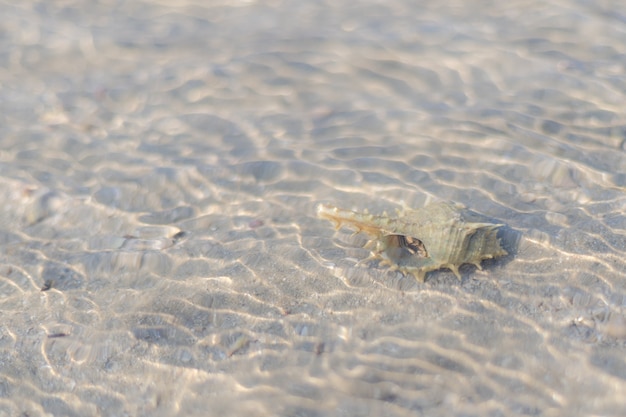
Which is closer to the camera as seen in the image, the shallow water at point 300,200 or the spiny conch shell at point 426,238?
the shallow water at point 300,200

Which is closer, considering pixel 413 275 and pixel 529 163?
pixel 413 275

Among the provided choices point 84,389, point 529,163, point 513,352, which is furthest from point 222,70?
point 513,352

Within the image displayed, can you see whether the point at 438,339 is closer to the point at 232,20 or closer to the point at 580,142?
the point at 580,142

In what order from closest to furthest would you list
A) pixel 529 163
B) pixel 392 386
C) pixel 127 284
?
pixel 392 386 → pixel 127 284 → pixel 529 163

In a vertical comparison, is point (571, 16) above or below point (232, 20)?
above

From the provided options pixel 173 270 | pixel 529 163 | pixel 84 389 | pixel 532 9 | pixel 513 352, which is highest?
pixel 532 9
